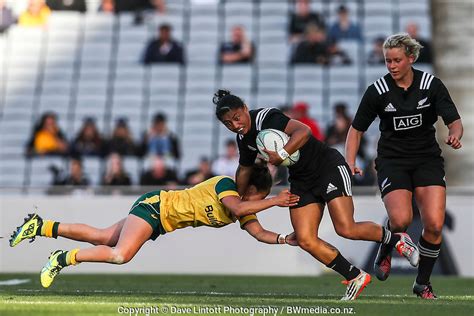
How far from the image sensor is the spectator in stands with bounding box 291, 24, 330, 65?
20.4m

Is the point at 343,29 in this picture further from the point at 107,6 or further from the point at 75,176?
the point at 75,176

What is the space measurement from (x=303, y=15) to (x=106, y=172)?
513 cm

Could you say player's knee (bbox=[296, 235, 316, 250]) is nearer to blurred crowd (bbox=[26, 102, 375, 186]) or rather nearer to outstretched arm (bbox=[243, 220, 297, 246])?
outstretched arm (bbox=[243, 220, 297, 246])

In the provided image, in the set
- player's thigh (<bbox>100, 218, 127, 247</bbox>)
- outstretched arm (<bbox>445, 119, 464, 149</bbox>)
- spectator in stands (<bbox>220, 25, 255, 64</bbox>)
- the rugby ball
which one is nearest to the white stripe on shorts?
the rugby ball

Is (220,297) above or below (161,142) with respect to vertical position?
above

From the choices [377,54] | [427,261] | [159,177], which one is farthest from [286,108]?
[427,261]

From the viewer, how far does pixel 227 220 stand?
9578 mm

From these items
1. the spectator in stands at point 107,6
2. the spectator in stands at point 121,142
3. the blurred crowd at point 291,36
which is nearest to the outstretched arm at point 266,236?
the spectator in stands at point 121,142

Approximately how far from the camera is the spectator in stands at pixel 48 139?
1927 cm

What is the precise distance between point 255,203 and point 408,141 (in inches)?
57.5

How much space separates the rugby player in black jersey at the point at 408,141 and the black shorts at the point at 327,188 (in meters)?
0.18

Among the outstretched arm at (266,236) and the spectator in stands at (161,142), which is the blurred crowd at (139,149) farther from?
the outstretched arm at (266,236)

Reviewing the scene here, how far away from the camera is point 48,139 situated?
19391 millimetres

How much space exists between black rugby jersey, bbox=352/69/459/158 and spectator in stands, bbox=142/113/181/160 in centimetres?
938
